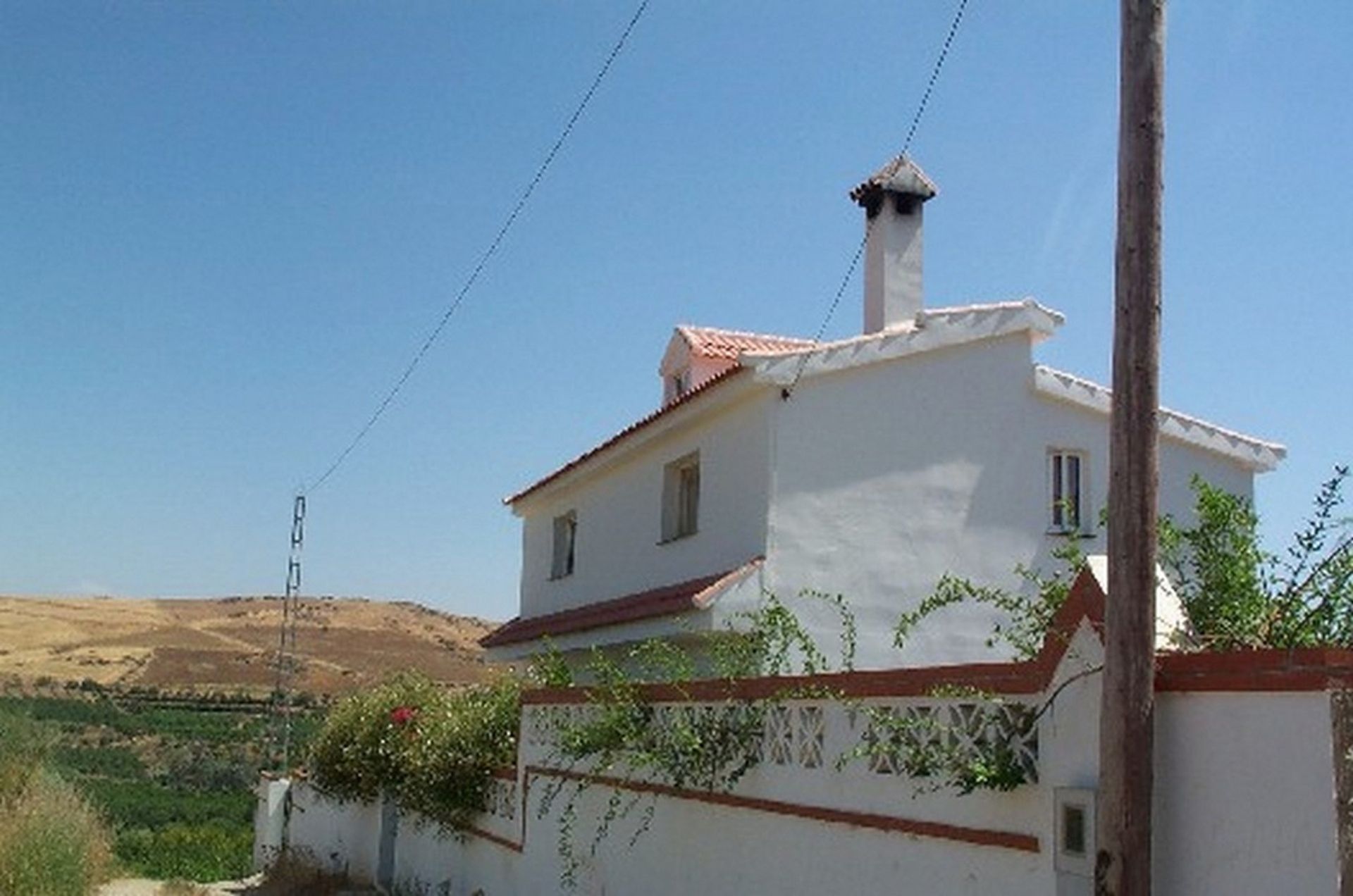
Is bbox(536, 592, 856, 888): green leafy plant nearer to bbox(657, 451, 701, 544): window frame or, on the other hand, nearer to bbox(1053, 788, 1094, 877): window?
bbox(1053, 788, 1094, 877): window

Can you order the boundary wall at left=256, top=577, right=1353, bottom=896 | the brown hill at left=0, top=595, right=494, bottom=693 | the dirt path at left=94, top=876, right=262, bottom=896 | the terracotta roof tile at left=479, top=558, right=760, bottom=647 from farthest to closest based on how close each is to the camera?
the brown hill at left=0, top=595, right=494, bottom=693 < the dirt path at left=94, top=876, right=262, bottom=896 < the terracotta roof tile at left=479, top=558, right=760, bottom=647 < the boundary wall at left=256, top=577, right=1353, bottom=896

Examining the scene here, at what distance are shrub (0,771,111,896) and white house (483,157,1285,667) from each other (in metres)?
8.36

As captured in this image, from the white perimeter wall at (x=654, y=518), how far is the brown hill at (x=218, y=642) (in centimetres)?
4982

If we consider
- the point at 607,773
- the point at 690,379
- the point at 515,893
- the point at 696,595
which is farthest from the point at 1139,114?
the point at 690,379

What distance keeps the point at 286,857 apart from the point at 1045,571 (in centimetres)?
1628

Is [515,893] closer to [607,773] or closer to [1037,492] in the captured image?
[607,773]

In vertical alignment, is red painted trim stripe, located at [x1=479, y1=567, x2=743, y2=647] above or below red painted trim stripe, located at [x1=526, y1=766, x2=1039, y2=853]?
above

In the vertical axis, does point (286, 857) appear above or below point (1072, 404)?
below

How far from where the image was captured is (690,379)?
2122 cm

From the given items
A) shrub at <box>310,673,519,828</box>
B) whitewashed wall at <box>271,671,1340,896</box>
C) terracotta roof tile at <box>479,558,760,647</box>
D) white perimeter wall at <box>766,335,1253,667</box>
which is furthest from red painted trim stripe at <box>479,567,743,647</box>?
whitewashed wall at <box>271,671,1340,896</box>

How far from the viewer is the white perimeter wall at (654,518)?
51.2ft

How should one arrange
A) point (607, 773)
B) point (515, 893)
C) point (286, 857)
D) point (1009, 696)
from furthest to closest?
point (286, 857) < point (515, 893) < point (607, 773) < point (1009, 696)

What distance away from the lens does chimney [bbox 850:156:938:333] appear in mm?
17828

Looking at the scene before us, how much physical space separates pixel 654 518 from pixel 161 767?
4644 cm
